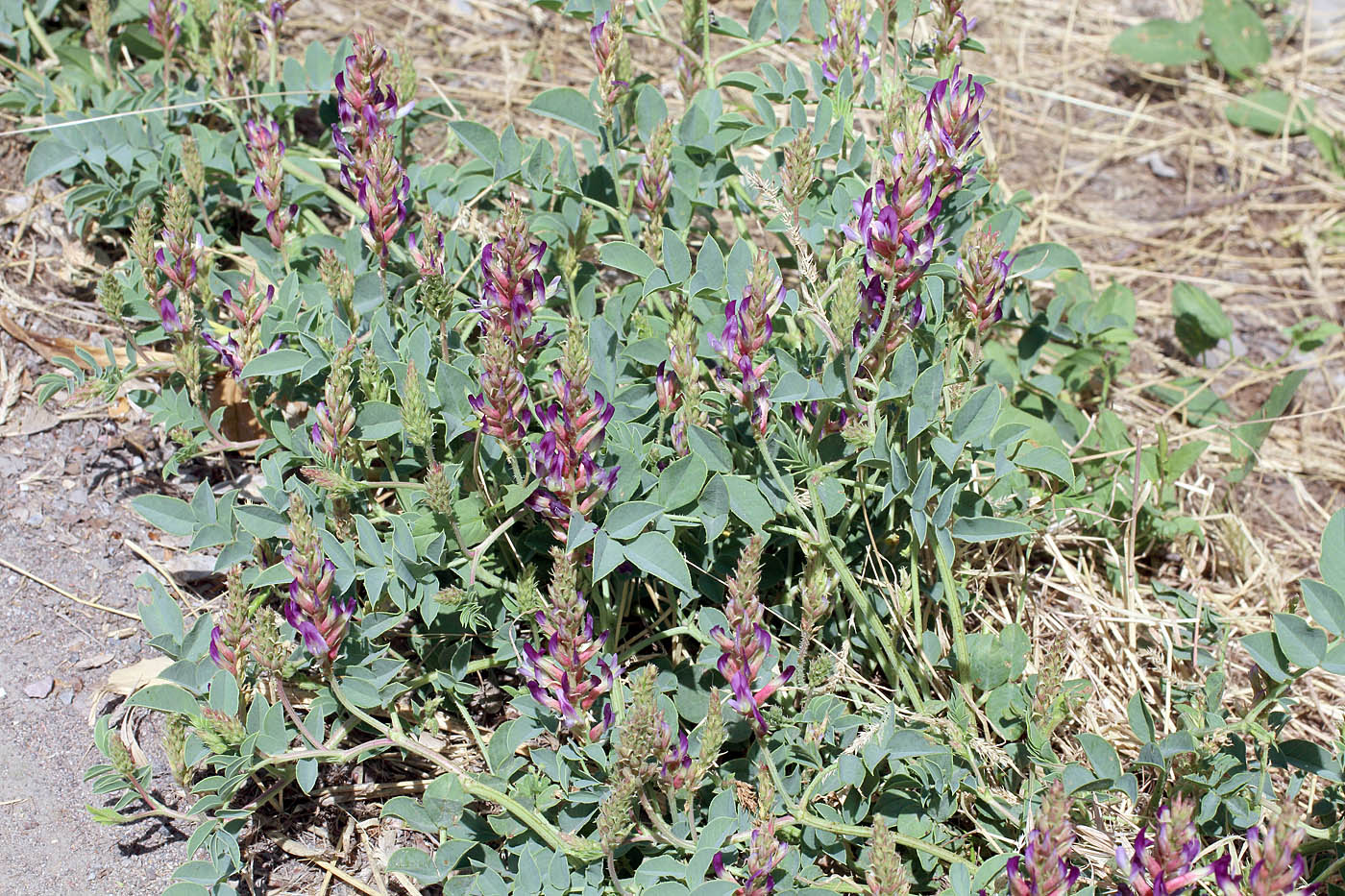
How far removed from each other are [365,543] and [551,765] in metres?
0.55

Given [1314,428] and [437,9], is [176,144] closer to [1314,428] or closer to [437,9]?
[437,9]

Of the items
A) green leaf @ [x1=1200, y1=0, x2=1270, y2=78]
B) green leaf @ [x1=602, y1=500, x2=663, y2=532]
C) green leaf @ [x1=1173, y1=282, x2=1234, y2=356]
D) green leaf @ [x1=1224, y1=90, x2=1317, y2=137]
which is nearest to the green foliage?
green leaf @ [x1=602, y1=500, x2=663, y2=532]

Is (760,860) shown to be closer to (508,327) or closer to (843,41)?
(508,327)

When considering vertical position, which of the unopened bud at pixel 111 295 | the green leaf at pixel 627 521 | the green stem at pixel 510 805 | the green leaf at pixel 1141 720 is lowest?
the green stem at pixel 510 805

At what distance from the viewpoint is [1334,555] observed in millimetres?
2047

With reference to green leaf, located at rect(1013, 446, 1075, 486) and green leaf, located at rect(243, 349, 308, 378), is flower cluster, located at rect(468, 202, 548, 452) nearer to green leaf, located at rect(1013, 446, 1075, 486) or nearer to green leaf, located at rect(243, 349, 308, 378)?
green leaf, located at rect(243, 349, 308, 378)

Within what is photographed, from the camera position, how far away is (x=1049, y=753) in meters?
2.15

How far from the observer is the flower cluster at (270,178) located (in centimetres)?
268

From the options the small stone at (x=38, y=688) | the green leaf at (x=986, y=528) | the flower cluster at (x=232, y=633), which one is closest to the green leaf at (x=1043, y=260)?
the green leaf at (x=986, y=528)

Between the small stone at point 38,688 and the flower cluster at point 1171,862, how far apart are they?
2.10 m

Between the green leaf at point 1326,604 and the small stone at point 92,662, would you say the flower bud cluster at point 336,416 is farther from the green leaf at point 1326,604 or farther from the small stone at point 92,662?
the green leaf at point 1326,604

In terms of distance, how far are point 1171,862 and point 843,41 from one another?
187cm

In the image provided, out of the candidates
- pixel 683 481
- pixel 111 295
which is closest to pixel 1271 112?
pixel 683 481

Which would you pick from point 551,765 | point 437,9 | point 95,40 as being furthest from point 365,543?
point 437,9
